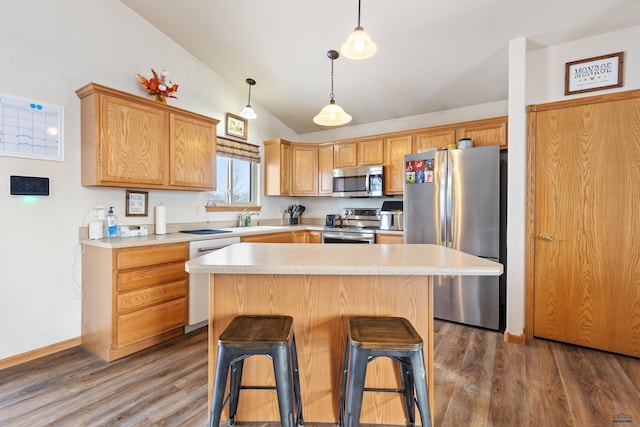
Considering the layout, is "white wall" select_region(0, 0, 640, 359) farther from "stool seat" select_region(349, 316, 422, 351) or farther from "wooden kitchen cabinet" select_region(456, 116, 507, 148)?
"stool seat" select_region(349, 316, 422, 351)

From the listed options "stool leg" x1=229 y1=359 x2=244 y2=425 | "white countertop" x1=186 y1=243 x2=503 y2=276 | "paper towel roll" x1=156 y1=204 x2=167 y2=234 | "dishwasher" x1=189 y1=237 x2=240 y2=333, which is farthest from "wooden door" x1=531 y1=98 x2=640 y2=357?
"paper towel roll" x1=156 y1=204 x2=167 y2=234

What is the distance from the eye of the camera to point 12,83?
7.21 feet

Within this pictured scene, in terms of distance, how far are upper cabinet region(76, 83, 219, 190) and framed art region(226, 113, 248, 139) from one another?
0.65 metres

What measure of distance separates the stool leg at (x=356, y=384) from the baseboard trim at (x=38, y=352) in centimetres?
251

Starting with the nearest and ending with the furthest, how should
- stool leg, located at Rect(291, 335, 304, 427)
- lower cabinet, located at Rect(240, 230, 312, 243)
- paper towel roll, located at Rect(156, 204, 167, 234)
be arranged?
stool leg, located at Rect(291, 335, 304, 427) → paper towel roll, located at Rect(156, 204, 167, 234) → lower cabinet, located at Rect(240, 230, 312, 243)

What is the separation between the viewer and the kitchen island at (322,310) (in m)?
1.55

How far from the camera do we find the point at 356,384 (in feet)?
4.13

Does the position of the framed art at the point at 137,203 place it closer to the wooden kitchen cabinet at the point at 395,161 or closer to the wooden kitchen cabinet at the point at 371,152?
the wooden kitchen cabinet at the point at 371,152

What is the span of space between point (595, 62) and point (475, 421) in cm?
286

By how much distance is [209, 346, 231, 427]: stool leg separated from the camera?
1251 mm

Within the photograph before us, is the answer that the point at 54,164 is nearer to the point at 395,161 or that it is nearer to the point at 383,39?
the point at 383,39

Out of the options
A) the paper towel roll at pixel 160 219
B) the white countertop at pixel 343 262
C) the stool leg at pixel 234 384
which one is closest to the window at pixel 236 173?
the paper towel roll at pixel 160 219

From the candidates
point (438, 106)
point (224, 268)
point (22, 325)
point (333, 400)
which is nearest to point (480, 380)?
point (333, 400)

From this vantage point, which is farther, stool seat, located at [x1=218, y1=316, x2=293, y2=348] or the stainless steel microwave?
the stainless steel microwave
